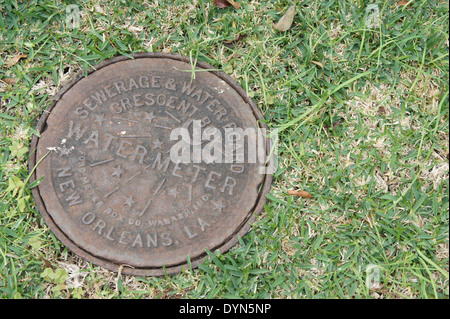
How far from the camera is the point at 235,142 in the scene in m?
2.22

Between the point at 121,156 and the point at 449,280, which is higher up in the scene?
the point at 121,156

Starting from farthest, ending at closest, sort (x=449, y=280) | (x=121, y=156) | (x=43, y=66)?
(x=43, y=66)
(x=121, y=156)
(x=449, y=280)

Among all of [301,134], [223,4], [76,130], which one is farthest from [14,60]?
[301,134]

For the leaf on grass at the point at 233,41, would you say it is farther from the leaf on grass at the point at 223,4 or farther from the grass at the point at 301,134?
the leaf on grass at the point at 223,4

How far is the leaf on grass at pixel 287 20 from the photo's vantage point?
7.70 feet

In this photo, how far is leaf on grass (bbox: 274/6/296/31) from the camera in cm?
235

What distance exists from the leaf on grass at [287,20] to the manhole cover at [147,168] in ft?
1.45

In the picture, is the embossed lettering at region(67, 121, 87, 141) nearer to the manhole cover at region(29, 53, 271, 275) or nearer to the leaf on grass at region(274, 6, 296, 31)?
the manhole cover at region(29, 53, 271, 275)

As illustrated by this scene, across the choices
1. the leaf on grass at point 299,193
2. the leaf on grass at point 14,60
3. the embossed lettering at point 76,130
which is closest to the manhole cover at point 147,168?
the embossed lettering at point 76,130

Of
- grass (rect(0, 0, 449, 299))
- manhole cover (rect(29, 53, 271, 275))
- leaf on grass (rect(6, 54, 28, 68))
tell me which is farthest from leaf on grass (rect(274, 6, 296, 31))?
leaf on grass (rect(6, 54, 28, 68))

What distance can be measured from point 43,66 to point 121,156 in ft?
2.45

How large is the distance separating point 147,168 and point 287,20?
3.84 ft
